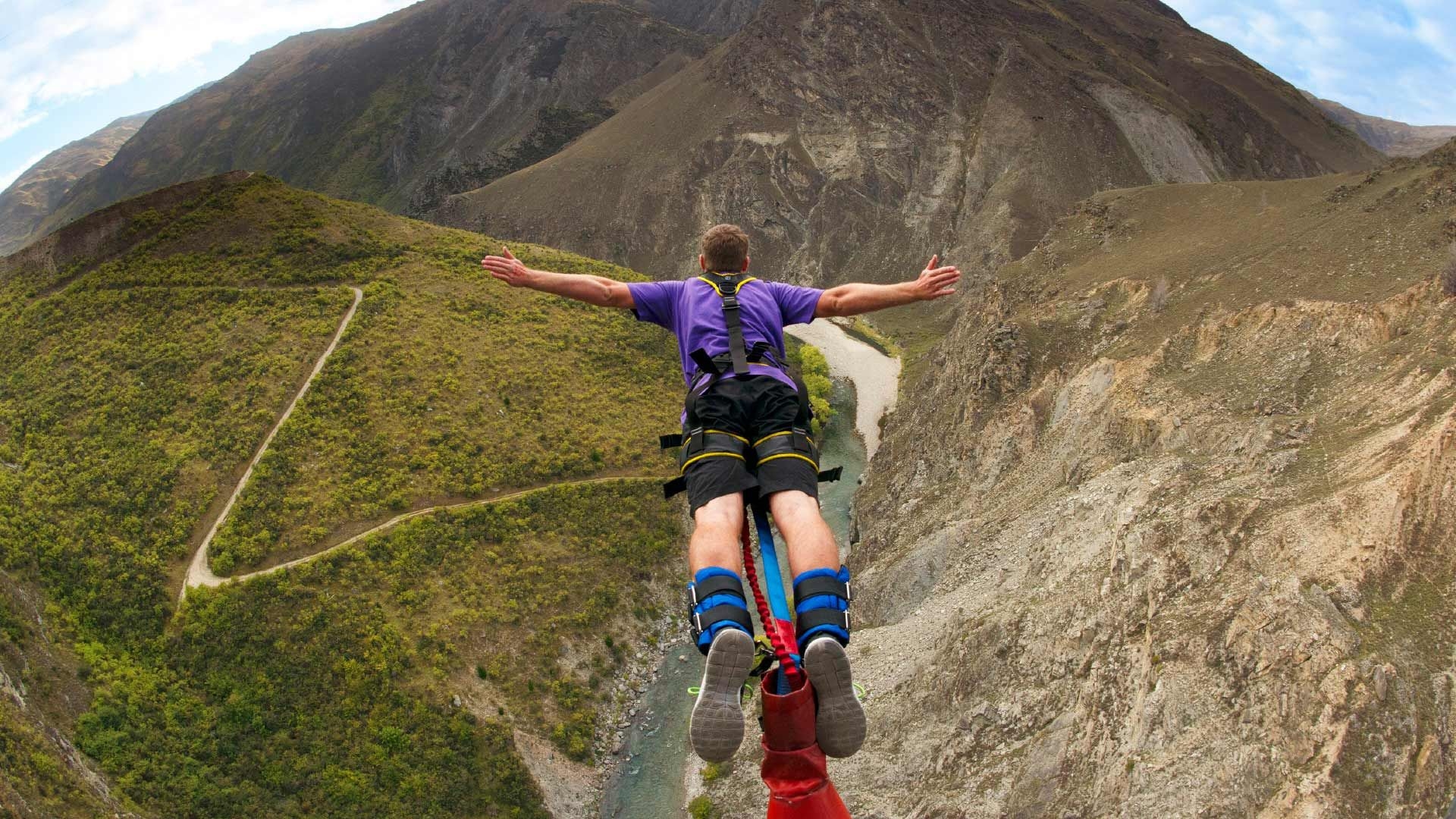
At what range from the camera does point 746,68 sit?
320 feet

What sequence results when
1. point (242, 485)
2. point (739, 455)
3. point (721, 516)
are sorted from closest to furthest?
point (721, 516) < point (739, 455) < point (242, 485)

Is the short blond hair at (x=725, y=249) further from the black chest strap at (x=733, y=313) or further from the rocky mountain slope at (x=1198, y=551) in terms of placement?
the rocky mountain slope at (x=1198, y=551)

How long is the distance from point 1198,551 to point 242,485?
33625 mm

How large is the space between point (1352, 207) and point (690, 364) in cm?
3316

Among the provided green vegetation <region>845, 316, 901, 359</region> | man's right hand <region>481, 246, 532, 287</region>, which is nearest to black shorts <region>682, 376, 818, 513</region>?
man's right hand <region>481, 246, 532, 287</region>

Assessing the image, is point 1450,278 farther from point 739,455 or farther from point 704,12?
point 704,12

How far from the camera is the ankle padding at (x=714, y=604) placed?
5461mm

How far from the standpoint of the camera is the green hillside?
28.4 m

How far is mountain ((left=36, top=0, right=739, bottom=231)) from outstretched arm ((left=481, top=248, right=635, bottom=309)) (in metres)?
112

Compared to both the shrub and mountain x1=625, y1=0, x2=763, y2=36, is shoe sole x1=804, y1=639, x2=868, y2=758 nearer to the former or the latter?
the shrub

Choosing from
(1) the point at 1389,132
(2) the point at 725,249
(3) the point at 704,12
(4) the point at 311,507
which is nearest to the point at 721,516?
(2) the point at 725,249

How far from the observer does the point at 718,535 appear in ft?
19.1

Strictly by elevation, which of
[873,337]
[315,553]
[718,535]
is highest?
[718,535]

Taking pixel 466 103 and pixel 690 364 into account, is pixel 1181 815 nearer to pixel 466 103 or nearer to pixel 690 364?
pixel 690 364
